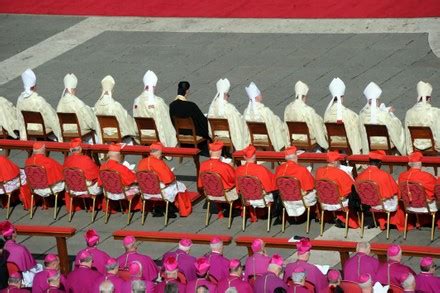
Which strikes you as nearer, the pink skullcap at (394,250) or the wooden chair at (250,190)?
the pink skullcap at (394,250)

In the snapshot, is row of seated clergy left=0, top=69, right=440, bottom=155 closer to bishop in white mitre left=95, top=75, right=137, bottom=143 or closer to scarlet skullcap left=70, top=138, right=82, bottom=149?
bishop in white mitre left=95, top=75, right=137, bottom=143

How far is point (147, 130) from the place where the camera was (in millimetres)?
27266

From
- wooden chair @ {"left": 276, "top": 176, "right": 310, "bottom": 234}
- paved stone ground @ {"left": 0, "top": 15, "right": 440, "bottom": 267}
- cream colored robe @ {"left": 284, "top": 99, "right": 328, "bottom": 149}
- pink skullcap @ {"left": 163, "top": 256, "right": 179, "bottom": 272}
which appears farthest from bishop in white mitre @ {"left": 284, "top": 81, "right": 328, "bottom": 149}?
pink skullcap @ {"left": 163, "top": 256, "right": 179, "bottom": 272}

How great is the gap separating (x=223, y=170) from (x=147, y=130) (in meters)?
3.38

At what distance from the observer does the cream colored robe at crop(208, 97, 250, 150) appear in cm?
2712

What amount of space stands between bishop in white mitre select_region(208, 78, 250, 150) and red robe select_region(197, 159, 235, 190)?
2692 mm

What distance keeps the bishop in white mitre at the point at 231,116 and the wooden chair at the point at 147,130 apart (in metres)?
1.00

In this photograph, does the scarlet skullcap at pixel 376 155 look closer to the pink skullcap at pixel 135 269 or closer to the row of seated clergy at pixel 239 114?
the row of seated clergy at pixel 239 114

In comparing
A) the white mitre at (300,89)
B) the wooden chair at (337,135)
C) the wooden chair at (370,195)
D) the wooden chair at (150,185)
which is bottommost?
the wooden chair at (370,195)

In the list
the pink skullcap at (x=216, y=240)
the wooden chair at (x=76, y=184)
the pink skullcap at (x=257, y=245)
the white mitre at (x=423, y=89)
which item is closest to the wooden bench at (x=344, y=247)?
the pink skullcap at (x=257, y=245)

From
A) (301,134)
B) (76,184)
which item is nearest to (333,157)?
(301,134)

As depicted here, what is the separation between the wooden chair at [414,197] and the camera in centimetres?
2291

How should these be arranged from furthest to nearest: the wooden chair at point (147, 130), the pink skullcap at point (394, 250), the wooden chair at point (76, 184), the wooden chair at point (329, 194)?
the wooden chair at point (147, 130) → the wooden chair at point (76, 184) → the wooden chair at point (329, 194) → the pink skullcap at point (394, 250)

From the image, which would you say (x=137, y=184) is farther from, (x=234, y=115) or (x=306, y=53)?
(x=306, y=53)
